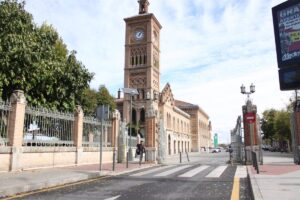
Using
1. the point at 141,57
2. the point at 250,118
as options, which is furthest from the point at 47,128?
the point at 141,57

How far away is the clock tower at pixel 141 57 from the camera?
7229 centimetres

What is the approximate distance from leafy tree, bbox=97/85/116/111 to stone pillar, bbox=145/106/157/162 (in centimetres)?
2067

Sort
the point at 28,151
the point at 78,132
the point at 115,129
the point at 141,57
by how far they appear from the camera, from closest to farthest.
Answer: the point at 28,151 < the point at 78,132 < the point at 115,129 < the point at 141,57

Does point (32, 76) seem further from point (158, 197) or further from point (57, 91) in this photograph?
point (158, 197)

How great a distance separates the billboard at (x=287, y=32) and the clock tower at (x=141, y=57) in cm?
6435

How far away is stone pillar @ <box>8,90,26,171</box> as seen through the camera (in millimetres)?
13641

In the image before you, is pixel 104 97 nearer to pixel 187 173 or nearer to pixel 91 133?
pixel 91 133

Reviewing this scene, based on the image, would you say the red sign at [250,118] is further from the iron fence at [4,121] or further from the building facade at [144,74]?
the building facade at [144,74]

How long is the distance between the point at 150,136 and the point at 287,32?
17.9m

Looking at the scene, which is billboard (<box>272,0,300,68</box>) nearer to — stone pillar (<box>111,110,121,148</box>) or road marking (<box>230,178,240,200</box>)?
road marking (<box>230,178,240,200</box>)

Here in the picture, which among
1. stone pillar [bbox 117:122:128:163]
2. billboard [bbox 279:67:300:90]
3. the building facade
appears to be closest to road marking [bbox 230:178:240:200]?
billboard [bbox 279:67:300:90]

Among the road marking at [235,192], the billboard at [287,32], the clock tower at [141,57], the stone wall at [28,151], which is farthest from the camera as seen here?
the clock tower at [141,57]

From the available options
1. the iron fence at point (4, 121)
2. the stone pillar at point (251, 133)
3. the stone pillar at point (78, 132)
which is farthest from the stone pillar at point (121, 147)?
the iron fence at point (4, 121)

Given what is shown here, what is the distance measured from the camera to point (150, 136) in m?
23.3
